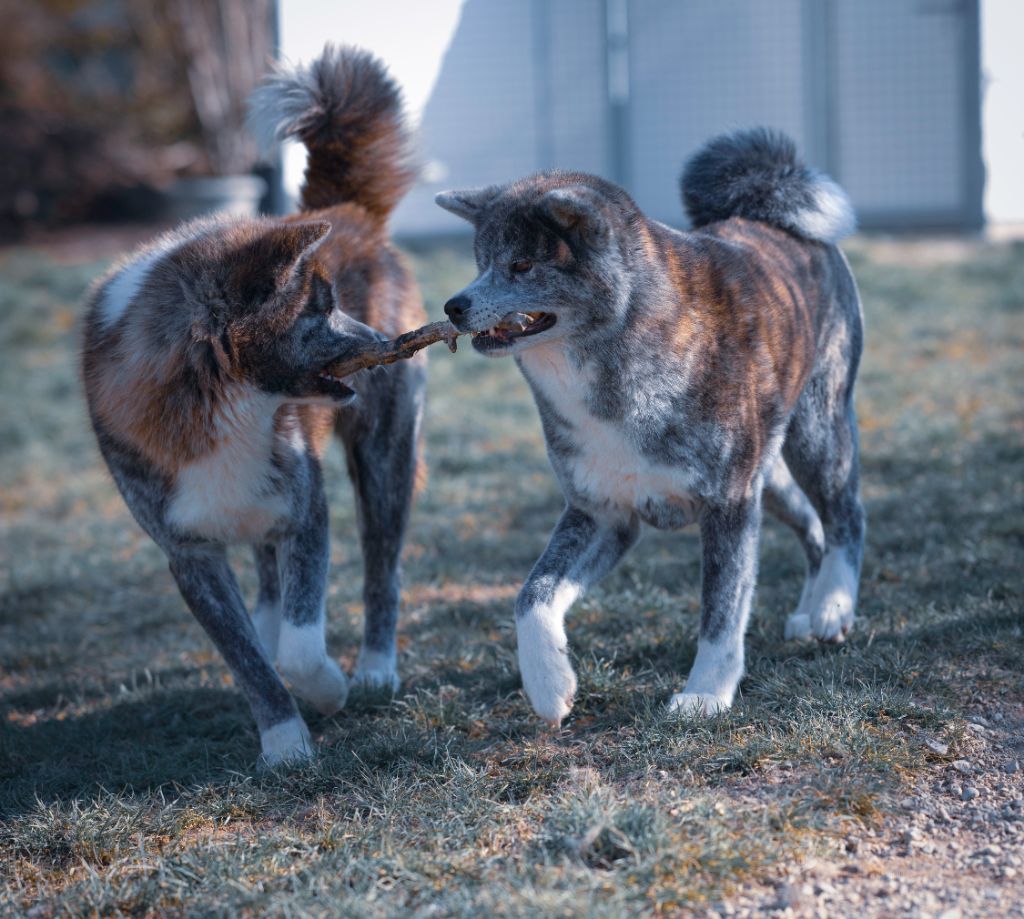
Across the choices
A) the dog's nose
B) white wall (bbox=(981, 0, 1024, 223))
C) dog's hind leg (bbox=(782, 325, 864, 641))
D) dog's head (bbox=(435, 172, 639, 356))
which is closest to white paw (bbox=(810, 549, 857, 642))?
dog's hind leg (bbox=(782, 325, 864, 641))

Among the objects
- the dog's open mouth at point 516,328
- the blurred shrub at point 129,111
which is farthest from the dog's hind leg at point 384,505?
the blurred shrub at point 129,111

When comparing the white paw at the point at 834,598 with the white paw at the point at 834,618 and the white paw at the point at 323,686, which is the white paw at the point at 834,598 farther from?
the white paw at the point at 323,686

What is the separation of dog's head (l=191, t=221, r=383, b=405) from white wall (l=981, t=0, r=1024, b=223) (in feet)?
31.1

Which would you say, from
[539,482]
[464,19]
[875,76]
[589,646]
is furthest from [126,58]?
[589,646]

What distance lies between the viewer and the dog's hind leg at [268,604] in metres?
4.43

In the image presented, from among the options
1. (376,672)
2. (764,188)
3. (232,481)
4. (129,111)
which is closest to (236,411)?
(232,481)

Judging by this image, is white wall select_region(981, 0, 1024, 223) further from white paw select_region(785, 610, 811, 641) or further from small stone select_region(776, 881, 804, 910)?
small stone select_region(776, 881, 804, 910)

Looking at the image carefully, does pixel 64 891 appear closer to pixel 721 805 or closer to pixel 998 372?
pixel 721 805

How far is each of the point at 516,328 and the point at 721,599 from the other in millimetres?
946

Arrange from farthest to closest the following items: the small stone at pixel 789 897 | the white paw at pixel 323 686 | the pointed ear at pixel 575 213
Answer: the white paw at pixel 323 686
the pointed ear at pixel 575 213
the small stone at pixel 789 897

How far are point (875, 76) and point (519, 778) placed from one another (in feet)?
33.0

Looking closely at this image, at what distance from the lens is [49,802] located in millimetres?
3408

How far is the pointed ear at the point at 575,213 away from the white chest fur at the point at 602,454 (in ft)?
1.02

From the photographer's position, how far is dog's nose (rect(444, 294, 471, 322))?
3227mm
